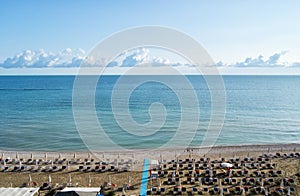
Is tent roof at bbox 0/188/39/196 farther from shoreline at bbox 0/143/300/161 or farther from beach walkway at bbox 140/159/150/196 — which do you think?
shoreline at bbox 0/143/300/161

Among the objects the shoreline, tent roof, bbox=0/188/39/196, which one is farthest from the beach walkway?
tent roof, bbox=0/188/39/196

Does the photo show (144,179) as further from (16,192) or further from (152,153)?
(152,153)

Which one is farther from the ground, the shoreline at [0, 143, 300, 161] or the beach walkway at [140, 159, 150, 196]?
the shoreline at [0, 143, 300, 161]

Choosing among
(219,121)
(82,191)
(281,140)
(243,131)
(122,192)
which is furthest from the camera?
(219,121)

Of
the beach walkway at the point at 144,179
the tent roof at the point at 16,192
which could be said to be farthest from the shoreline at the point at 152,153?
the tent roof at the point at 16,192

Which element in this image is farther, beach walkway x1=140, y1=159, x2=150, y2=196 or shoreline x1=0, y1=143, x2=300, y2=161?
shoreline x1=0, y1=143, x2=300, y2=161

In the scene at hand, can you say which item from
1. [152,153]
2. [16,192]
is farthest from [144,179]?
[152,153]

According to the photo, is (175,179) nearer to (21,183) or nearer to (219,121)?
(21,183)

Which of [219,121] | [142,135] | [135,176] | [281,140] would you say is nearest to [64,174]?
[135,176]

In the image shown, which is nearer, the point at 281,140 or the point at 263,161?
the point at 263,161

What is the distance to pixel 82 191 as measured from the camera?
551 inches

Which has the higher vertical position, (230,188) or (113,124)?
(113,124)

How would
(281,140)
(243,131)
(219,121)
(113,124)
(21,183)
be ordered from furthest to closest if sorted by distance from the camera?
(219,121) → (113,124) → (243,131) → (281,140) → (21,183)

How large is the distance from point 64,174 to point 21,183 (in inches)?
111
